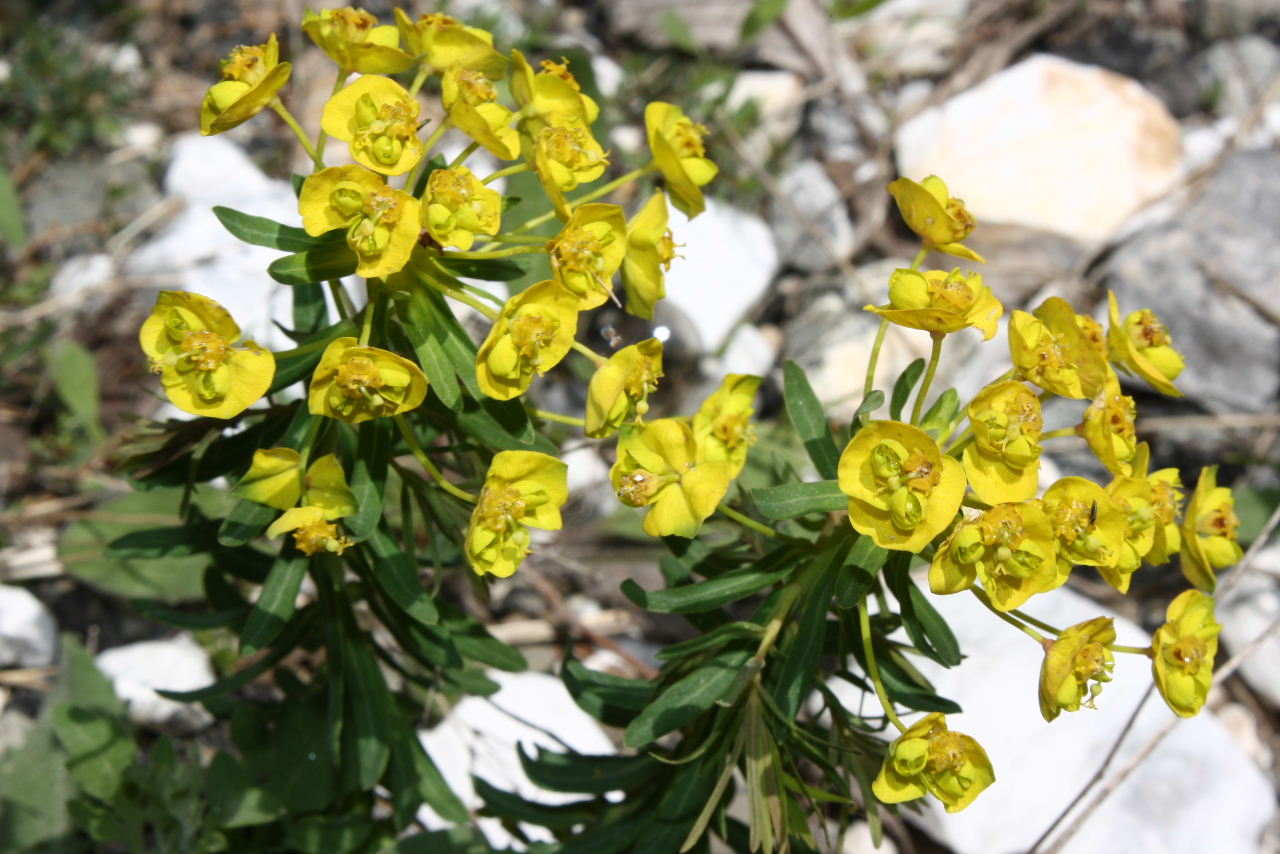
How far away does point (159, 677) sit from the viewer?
339cm

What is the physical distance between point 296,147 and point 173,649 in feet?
6.84

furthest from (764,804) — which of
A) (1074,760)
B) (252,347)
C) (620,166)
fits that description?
(620,166)

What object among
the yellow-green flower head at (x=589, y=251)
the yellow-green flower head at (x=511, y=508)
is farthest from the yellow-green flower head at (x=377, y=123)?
the yellow-green flower head at (x=511, y=508)

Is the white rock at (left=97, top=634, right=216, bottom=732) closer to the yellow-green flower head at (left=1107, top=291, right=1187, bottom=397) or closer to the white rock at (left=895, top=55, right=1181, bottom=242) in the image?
the yellow-green flower head at (left=1107, top=291, right=1187, bottom=397)

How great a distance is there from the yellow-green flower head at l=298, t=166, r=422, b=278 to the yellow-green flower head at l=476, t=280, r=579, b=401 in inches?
7.4

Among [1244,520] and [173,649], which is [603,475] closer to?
→ [173,649]

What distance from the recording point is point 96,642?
3566 millimetres

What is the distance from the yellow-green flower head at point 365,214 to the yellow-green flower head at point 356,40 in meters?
0.27

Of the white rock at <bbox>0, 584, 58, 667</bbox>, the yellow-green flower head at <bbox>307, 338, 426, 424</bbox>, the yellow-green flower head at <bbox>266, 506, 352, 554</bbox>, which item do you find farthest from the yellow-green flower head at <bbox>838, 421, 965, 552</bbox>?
the white rock at <bbox>0, 584, 58, 667</bbox>

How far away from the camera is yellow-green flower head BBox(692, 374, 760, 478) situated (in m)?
2.29

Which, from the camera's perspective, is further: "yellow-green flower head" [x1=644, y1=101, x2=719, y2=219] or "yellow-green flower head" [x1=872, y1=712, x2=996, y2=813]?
"yellow-green flower head" [x1=644, y1=101, x2=719, y2=219]

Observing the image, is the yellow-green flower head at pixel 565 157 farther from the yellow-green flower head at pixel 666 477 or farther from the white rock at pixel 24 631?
the white rock at pixel 24 631

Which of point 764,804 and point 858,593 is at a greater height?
point 858,593

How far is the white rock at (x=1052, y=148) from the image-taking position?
4.48m
